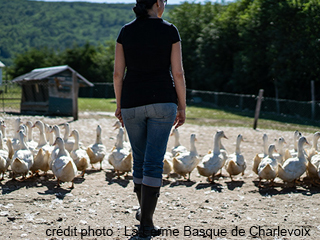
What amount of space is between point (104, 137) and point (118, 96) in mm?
8142

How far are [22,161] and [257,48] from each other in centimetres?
2360

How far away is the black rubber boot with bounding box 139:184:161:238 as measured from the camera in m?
3.68

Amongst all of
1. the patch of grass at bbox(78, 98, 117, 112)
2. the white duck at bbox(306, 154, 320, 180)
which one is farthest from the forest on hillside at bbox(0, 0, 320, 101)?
the white duck at bbox(306, 154, 320, 180)

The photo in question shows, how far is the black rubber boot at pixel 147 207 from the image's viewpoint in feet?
12.1

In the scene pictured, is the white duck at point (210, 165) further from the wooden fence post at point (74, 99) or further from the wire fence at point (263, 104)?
the wooden fence post at point (74, 99)

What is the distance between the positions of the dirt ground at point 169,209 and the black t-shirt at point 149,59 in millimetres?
1559

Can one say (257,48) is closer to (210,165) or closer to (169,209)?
(210,165)

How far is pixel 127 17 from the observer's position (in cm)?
15325

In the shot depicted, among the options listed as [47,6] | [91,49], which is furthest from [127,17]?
[91,49]

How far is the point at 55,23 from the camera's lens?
121500 mm

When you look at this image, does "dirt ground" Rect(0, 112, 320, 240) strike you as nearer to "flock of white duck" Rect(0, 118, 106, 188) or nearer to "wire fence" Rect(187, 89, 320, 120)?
"flock of white duck" Rect(0, 118, 106, 188)

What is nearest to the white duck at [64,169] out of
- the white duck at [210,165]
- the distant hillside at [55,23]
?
the white duck at [210,165]

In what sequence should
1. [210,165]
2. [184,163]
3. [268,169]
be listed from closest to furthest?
[268,169] < [210,165] < [184,163]

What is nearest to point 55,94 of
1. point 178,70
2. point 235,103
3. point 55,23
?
point 235,103
